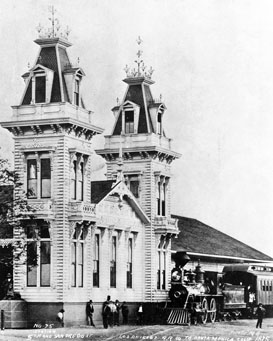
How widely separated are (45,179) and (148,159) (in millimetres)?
10555

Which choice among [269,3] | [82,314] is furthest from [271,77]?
[82,314]

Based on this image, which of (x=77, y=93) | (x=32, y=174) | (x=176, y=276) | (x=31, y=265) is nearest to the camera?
(x=31, y=265)

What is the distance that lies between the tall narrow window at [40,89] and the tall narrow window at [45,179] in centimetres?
281

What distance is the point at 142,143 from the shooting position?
2039 inches

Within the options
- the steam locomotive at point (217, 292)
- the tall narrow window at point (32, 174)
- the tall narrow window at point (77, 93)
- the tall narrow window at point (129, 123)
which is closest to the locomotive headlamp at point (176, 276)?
the steam locomotive at point (217, 292)

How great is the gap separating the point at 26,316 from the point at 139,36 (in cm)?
1328

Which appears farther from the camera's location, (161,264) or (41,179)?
(161,264)

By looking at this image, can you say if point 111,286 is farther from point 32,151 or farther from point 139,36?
point 139,36

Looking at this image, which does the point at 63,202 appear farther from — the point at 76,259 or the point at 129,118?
the point at 129,118

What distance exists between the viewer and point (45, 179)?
4256 centimetres

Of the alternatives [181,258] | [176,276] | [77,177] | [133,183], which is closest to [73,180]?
[77,177]

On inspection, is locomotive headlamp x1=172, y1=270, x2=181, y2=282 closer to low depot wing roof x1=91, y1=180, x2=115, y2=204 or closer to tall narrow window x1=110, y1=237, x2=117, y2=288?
tall narrow window x1=110, y1=237, x2=117, y2=288

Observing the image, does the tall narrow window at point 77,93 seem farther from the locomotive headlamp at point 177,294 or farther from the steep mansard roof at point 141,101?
the locomotive headlamp at point 177,294

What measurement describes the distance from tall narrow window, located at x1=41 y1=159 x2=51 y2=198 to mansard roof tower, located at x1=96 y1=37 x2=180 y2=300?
8.83m
